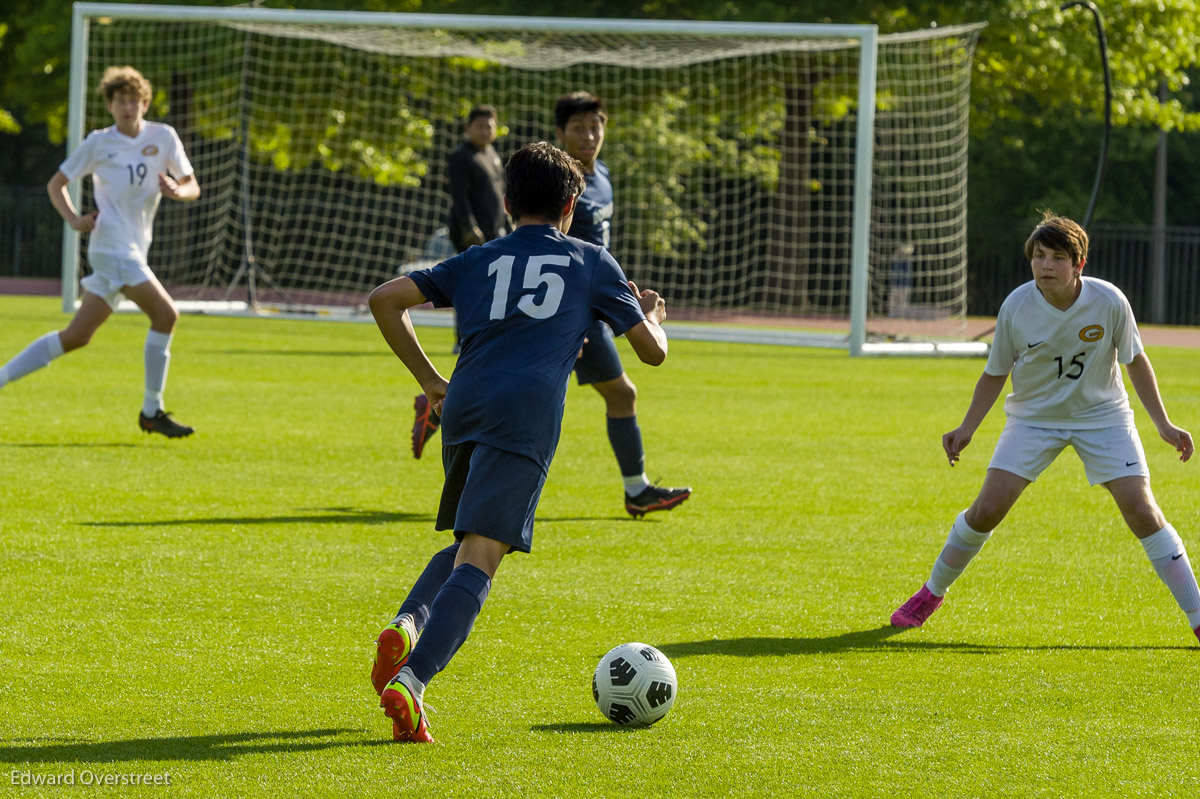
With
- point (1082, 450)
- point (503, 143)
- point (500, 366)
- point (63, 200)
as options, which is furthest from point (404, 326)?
point (503, 143)

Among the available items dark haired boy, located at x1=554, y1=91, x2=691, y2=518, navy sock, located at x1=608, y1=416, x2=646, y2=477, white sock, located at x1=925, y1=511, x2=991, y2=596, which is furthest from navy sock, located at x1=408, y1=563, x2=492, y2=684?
navy sock, located at x1=608, y1=416, x2=646, y2=477

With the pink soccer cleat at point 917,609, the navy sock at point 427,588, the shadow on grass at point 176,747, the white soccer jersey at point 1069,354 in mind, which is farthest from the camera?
the pink soccer cleat at point 917,609

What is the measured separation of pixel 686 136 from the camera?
100ft

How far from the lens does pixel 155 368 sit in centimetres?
964

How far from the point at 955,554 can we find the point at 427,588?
2.20 metres

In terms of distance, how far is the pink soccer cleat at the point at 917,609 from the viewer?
5.44 m

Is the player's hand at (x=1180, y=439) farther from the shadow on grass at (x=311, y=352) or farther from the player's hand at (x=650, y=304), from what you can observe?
the shadow on grass at (x=311, y=352)

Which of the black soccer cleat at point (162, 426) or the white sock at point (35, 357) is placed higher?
the white sock at point (35, 357)

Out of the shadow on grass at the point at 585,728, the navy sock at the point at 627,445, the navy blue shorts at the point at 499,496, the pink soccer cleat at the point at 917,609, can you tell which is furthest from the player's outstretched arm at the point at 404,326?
the navy sock at the point at 627,445

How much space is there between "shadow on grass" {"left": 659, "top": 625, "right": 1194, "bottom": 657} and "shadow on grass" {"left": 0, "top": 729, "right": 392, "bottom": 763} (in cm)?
145

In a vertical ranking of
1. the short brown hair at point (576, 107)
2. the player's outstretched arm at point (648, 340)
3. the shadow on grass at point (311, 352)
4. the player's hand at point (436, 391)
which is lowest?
the shadow on grass at point (311, 352)

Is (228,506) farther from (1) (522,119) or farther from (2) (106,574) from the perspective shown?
(1) (522,119)

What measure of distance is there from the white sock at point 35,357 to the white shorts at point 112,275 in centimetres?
40

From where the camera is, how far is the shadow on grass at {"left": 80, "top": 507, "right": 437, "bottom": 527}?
23.0ft
